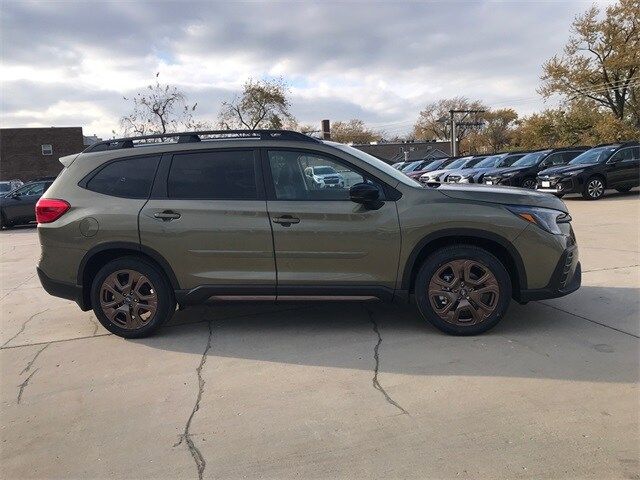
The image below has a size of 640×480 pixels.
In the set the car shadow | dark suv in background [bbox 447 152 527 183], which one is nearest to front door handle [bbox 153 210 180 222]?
the car shadow

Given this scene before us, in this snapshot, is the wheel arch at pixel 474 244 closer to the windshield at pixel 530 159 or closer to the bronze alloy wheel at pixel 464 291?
the bronze alloy wheel at pixel 464 291

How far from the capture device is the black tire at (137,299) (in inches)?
179

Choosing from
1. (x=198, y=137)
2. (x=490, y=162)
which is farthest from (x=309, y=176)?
(x=490, y=162)

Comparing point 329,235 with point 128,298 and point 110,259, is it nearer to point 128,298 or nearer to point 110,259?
point 128,298

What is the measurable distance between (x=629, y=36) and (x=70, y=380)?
43.3m

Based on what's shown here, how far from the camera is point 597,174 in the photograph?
16.0 m

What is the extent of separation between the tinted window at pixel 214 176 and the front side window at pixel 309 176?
9.1 inches

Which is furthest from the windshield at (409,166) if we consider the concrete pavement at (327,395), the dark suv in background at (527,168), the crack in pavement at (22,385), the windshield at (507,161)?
the crack in pavement at (22,385)

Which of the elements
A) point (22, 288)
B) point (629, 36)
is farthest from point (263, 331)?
point (629, 36)

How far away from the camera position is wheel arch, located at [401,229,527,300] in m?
4.24

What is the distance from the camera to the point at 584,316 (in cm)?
479

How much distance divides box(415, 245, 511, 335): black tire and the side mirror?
2.16 ft

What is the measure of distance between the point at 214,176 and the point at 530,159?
56.6ft

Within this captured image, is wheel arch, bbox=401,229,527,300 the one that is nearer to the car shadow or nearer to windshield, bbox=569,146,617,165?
the car shadow
